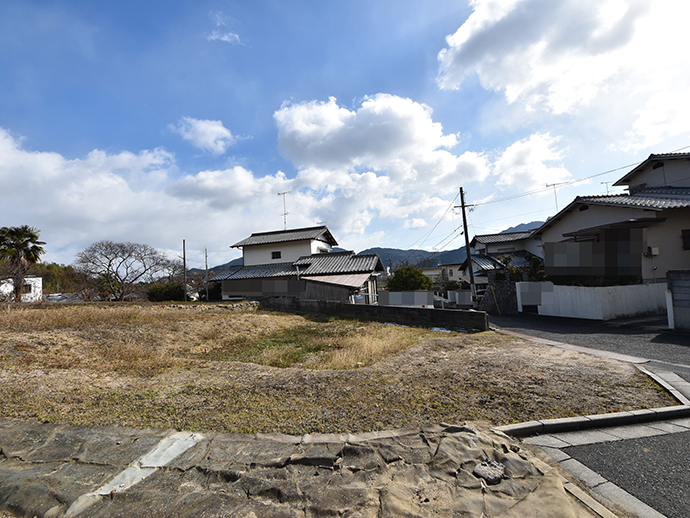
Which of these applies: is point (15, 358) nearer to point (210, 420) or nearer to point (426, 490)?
point (210, 420)

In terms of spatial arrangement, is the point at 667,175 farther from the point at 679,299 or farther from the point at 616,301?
the point at 679,299

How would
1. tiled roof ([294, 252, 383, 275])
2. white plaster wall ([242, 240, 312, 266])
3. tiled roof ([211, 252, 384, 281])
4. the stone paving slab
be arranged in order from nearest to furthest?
1. the stone paving slab
2. tiled roof ([294, 252, 383, 275])
3. tiled roof ([211, 252, 384, 281])
4. white plaster wall ([242, 240, 312, 266])

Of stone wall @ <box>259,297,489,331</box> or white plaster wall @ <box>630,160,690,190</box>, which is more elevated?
white plaster wall @ <box>630,160,690,190</box>

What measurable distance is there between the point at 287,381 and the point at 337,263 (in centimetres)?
1925

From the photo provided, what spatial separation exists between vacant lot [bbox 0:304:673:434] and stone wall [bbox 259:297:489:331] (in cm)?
252

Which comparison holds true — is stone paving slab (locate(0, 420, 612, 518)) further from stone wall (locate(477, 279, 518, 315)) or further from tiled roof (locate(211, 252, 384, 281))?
tiled roof (locate(211, 252, 384, 281))

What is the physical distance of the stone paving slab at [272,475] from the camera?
2.33 metres

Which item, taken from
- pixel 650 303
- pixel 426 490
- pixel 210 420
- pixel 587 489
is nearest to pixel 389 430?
pixel 426 490

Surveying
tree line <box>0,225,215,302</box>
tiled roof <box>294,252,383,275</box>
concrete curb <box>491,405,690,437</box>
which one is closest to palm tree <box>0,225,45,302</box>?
tree line <box>0,225,215,302</box>

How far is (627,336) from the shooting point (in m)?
9.09

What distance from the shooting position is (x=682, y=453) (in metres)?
3.13

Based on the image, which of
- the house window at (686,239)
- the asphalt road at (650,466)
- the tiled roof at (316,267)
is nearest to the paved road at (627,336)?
the asphalt road at (650,466)

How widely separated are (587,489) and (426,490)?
4.73 feet

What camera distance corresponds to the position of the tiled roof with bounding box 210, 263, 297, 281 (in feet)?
82.5
